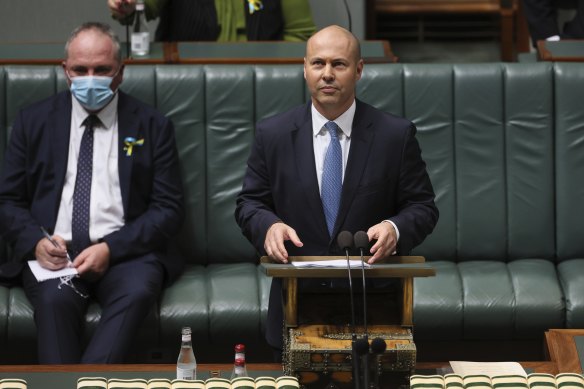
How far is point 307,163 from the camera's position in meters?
3.07

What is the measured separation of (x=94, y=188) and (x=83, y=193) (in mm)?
42

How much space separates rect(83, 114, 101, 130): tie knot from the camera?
12.9 ft

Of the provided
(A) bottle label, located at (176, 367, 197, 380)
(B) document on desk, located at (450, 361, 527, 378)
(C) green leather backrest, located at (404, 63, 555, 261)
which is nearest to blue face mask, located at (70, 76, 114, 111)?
(C) green leather backrest, located at (404, 63, 555, 261)

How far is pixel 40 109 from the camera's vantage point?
158 inches

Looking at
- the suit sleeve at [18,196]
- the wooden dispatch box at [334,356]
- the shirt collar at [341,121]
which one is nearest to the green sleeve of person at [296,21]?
the suit sleeve at [18,196]

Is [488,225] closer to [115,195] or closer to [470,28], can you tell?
[115,195]

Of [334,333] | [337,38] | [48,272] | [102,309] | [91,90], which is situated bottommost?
[102,309]

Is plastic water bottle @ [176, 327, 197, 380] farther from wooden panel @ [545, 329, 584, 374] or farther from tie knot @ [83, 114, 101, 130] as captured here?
tie knot @ [83, 114, 101, 130]

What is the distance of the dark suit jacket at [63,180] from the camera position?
387cm

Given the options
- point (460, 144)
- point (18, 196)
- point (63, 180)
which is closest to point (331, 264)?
point (63, 180)

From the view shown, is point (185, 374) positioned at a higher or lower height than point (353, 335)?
lower

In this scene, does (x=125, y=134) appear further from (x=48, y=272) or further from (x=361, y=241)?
(x=361, y=241)

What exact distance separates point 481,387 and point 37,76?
2638 mm

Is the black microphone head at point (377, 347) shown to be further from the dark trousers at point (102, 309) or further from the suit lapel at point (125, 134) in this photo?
the suit lapel at point (125, 134)
